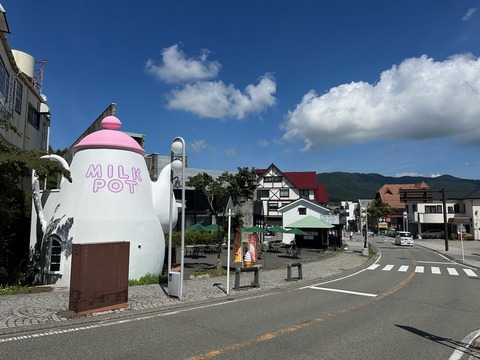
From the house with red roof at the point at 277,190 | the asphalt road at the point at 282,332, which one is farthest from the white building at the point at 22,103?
the house with red roof at the point at 277,190

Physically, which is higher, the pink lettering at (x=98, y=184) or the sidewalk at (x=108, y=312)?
the pink lettering at (x=98, y=184)

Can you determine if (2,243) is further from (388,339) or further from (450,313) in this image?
(450,313)

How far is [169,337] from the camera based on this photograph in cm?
650

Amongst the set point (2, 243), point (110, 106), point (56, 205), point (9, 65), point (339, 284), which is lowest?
point (339, 284)

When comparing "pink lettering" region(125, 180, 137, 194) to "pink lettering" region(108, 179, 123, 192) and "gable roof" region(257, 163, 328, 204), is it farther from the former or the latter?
"gable roof" region(257, 163, 328, 204)

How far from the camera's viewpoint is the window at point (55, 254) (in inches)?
500

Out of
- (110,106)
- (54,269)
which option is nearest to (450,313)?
(54,269)

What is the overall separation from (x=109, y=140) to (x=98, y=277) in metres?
6.63

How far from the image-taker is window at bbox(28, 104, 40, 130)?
88.1ft

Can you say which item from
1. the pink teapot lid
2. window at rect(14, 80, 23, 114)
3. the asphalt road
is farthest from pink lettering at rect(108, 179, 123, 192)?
window at rect(14, 80, 23, 114)

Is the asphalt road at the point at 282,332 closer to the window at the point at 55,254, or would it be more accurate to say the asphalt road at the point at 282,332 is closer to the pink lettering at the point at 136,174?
the pink lettering at the point at 136,174

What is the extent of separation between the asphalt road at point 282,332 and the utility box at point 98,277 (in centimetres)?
92

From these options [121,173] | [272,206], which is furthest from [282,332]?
[272,206]

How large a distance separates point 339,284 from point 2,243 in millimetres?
14319
